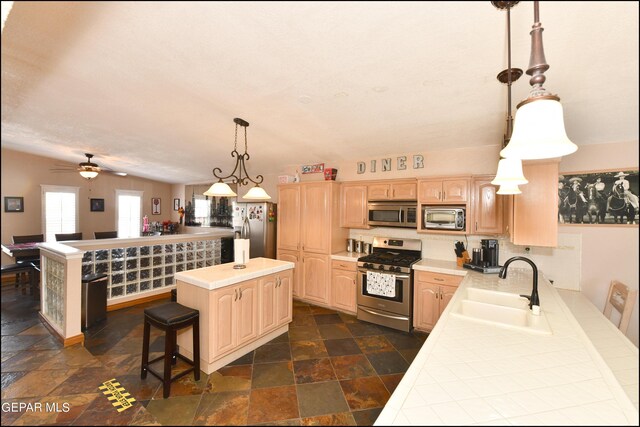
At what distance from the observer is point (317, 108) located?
2168 millimetres

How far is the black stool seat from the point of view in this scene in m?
1.86

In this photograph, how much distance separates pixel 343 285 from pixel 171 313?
2.16 metres

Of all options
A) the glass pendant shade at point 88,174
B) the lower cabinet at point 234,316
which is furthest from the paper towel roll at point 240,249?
the glass pendant shade at point 88,174

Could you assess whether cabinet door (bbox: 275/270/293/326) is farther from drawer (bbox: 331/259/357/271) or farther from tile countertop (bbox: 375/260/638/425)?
tile countertop (bbox: 375/260/638/425)

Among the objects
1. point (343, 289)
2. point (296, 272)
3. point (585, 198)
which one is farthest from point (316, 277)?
point (585, 198)

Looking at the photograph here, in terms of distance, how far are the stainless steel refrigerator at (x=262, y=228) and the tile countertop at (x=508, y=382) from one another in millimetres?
3377

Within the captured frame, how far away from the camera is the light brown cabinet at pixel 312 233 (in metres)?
3.66

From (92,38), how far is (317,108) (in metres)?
1.44

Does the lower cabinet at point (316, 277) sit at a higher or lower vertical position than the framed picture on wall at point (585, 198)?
lower

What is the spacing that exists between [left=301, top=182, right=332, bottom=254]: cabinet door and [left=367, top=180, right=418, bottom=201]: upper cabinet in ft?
2.03

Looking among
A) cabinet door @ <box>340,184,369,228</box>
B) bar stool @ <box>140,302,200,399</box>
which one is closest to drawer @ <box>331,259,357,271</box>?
cabinet door @ <box>340,184,369,228</box>

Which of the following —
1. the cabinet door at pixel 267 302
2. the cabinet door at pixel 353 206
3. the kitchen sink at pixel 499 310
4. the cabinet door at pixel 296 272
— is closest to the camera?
the kitchen sink at pixel 499 310

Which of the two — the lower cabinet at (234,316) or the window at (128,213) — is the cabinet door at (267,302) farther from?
the window at (128,213)

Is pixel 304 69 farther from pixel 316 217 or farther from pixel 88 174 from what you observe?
pixel 316 217
